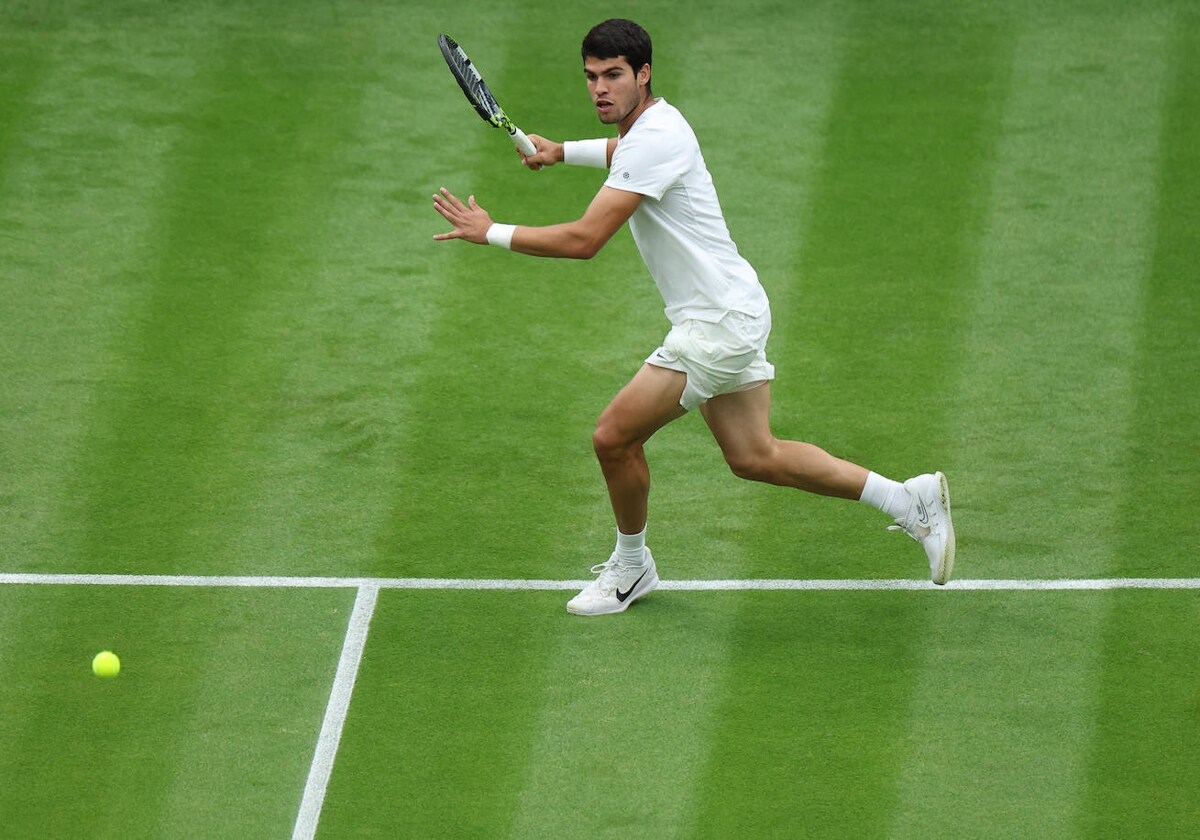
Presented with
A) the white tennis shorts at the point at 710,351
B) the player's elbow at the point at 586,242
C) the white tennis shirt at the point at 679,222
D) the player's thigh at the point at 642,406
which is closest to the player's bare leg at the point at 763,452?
the white tennis shorts at the point at 710,351

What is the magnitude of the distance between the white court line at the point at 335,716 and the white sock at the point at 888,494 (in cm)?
208

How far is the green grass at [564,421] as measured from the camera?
6.61 meters

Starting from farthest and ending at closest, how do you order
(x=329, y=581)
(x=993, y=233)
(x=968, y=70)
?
1. (x=968, y=70)
2. (x=993, y=233)
3. (x=329, y=581)

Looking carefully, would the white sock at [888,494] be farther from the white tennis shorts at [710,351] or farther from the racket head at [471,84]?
the racket head at [471,84]

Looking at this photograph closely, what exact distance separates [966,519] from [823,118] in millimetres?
4072

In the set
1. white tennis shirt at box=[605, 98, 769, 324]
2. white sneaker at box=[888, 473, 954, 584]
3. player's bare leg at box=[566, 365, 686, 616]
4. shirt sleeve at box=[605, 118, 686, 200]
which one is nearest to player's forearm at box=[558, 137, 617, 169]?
white tennis shirt at box=[605, 98, 769, 324]

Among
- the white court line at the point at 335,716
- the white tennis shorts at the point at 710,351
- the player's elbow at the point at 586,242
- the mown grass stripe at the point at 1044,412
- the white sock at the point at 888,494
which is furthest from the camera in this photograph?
the white sock at the point at 888,494

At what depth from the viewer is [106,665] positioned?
6984 mm

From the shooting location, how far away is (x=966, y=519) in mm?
8148

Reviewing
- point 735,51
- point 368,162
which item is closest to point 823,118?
point 735,51

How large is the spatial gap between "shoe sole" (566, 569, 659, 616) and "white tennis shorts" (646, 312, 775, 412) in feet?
2.72

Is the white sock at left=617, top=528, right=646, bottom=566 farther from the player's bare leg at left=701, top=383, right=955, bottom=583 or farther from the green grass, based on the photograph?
the player's bare leg at left=701, top=383, right=955, bottom=583

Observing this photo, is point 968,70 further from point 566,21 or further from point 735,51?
point 566,21

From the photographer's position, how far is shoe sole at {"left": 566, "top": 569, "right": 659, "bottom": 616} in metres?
7.55
